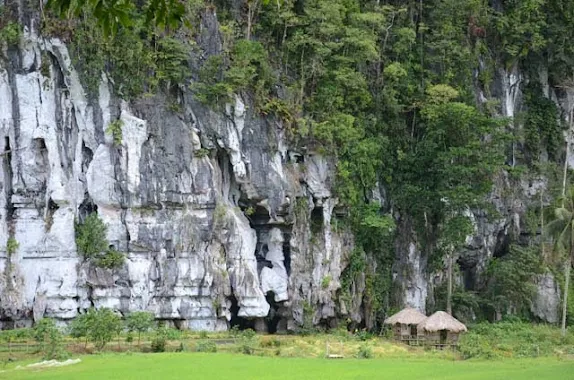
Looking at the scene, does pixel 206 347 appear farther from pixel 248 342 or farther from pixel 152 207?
pixel 152 207

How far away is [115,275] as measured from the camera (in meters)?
29.2

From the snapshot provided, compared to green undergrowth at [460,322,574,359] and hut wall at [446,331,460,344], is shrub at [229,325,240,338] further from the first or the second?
green undergrowth at [460,322,574,359]

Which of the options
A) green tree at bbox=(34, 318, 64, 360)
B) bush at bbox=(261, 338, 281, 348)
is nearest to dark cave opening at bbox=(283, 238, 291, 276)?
bush at bbox=(261, 338, 281, 348)

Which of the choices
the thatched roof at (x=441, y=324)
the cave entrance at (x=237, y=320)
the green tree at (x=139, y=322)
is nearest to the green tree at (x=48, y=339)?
the green tree at (x=139, y=322)

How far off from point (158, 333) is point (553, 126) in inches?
902

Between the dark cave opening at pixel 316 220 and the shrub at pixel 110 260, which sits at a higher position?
the dark cave opening at pixel 316 220

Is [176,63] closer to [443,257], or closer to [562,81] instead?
[443,257]

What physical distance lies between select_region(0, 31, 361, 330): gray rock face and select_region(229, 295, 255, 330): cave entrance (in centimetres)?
6

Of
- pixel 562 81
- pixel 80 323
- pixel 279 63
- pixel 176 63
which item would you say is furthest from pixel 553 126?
pixel 80 323

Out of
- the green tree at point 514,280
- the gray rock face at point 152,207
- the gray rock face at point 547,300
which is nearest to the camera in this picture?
the gray rock face at point 152,207

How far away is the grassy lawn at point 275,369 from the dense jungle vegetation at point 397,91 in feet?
38.1

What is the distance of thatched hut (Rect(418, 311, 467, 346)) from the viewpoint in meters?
30.2

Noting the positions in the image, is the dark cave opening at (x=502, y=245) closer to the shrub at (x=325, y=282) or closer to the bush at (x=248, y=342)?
the shrub at (x=325, y=282)

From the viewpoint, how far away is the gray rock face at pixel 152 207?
2878 cm
